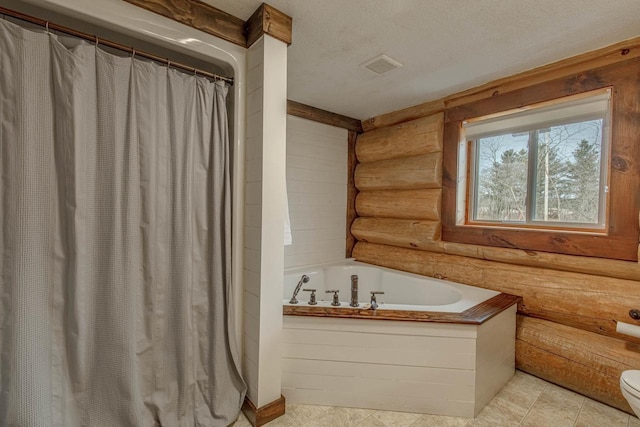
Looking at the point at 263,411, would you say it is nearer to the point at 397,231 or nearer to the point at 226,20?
the point at 397,231

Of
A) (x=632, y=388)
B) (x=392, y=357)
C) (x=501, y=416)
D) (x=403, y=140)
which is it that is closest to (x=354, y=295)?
(x=392, y=357)

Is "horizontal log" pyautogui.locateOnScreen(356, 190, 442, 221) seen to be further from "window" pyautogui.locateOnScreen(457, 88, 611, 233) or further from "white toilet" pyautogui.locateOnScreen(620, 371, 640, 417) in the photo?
"white toilet" pyautogui.locateOnScreen(620, 371, 640, 417)

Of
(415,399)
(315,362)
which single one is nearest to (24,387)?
(315,362)

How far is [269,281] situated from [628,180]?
232 centimetres

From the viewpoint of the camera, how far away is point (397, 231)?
10.6 ft

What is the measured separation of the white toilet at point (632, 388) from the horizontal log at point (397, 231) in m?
1.56

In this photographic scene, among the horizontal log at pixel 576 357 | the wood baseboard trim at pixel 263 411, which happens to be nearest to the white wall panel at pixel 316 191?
the wood baseboard trim at pixel 263 411

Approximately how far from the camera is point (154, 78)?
158 cm

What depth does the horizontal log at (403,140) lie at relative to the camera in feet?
9.59

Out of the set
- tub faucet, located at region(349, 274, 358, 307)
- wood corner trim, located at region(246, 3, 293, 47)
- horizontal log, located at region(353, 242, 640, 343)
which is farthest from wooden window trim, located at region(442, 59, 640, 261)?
wood corner trim, located at region(246, 3, 293, 47)

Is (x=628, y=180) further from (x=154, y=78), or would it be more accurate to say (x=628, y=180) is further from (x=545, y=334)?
(x=154, y=78)

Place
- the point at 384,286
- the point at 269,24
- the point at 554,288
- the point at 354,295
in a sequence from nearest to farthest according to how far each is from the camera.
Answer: the point at 269,24 < the point at 554,288 < the point at 354,295 < the point at 384,286

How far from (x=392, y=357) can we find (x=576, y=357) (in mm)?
1305

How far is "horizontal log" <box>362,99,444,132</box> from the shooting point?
9.69 feet
